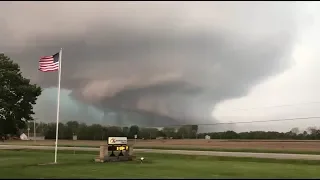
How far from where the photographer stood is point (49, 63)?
27844 mm

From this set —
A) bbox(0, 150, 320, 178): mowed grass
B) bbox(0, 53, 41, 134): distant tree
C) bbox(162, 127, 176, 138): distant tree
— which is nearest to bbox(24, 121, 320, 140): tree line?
bbox(162, 127, 176, 138): distant tree

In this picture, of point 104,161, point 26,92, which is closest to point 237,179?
point 104,161

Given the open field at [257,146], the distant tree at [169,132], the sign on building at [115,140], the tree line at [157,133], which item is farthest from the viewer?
the distant tree at [169,132]

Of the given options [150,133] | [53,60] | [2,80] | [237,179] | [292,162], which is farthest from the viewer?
[150,133]

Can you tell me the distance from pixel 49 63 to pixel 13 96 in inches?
538

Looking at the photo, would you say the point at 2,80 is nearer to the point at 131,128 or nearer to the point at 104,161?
the point at 104,161

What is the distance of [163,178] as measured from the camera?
1722 cm

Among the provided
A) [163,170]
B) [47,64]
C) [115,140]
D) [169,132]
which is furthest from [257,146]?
[163,170]

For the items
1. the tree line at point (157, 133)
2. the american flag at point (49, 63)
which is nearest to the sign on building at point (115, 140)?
the american flag at point (49, 63)

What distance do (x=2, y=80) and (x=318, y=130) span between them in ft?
180

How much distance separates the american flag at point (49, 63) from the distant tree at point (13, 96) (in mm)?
12194

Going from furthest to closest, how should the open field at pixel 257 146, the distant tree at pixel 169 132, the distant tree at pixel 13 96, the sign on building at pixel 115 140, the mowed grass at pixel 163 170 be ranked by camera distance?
the distant tree at pixel 169 132 → the open field at pixel 257 146 → the distant tree at pixel 13 96 → the sign on building at pixel 115 140 → the mowed grass at pixel 163 170

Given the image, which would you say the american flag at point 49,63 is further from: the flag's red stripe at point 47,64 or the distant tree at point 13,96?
the distant tree at point 13,96

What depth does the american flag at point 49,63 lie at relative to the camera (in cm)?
2753
